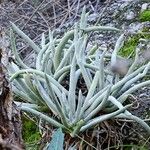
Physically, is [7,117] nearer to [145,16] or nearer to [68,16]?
[145,16]

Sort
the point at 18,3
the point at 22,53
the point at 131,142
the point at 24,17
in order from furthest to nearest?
the point at 18,3 → the point at 24,17 → the point at 22,53 → the point at 131,142

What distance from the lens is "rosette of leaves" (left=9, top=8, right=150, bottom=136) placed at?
175 centimetres

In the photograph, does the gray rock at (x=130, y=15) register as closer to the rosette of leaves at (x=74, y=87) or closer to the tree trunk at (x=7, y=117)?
the rosette of leaves at (x=74, y=87)

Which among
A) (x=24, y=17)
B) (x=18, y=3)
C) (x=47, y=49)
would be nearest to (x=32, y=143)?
(x=47, y=49)

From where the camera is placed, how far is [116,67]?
177 centimetres

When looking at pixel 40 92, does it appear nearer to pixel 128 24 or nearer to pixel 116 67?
pixel 116 67

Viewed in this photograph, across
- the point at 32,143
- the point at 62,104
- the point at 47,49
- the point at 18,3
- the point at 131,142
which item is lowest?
the point at 131,142

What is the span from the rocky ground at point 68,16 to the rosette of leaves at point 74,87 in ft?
2.03

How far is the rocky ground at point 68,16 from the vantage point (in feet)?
9.37

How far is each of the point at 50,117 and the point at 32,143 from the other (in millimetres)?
163

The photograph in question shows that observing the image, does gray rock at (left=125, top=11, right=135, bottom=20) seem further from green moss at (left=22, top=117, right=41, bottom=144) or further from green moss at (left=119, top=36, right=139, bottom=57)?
green moss at (left=22, top=117, right=41, bottom=144)

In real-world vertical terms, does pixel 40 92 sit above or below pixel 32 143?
above

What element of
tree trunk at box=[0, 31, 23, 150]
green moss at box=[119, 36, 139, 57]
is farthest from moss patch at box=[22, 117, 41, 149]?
tree trunk at box=[0, 31, 23, 150]

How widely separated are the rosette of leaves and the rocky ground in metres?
0.62
